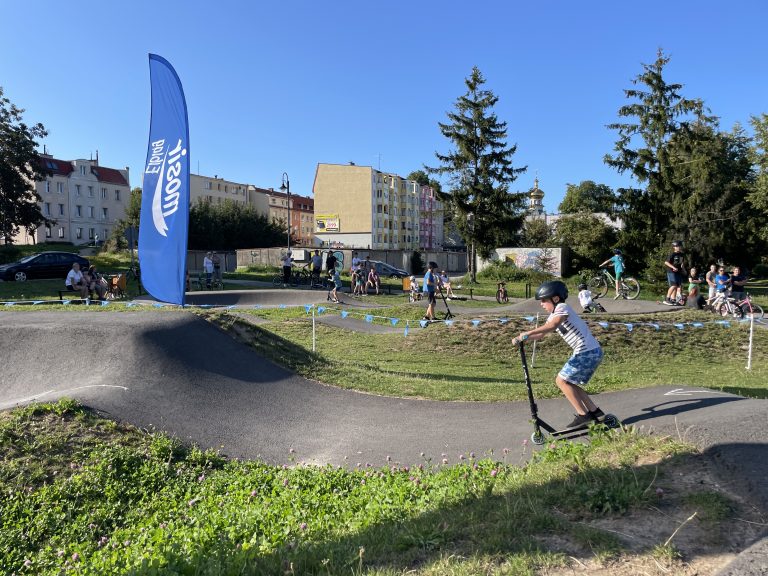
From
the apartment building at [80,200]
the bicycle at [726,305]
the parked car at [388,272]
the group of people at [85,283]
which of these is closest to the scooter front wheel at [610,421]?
the bicycle at [726,305]

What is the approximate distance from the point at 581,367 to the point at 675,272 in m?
15.3

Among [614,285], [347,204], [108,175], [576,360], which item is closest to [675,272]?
[614,285]

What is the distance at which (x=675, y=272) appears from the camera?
18.6 m

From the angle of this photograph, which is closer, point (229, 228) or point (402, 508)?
point (402, 508)

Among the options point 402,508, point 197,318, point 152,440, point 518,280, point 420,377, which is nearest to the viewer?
point 402,508

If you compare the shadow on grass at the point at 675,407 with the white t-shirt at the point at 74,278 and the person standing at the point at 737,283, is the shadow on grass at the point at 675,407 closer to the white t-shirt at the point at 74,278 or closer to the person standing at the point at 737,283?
the person standing at the point at 737,283

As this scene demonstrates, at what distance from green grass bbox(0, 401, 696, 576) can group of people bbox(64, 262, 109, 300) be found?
1628 cm

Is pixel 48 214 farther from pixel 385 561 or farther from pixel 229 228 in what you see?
pixel 385 561

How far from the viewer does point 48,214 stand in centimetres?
8281

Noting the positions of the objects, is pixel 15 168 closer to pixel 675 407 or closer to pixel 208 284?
pixel 208 284

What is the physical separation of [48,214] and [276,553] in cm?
9533

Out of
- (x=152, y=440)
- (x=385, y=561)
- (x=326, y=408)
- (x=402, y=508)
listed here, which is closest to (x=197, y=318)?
(x=326, y=408)

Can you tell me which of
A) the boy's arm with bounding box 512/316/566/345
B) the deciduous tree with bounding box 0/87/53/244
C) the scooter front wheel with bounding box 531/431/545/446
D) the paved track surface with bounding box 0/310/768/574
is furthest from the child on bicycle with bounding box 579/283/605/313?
the deciduous tree with bounding box 0/87/53/244

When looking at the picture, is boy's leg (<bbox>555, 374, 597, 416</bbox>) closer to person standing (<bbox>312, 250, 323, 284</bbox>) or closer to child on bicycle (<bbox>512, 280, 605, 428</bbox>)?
child on bicycle (<bbox>512, 280, 605, 428</bbox>)
